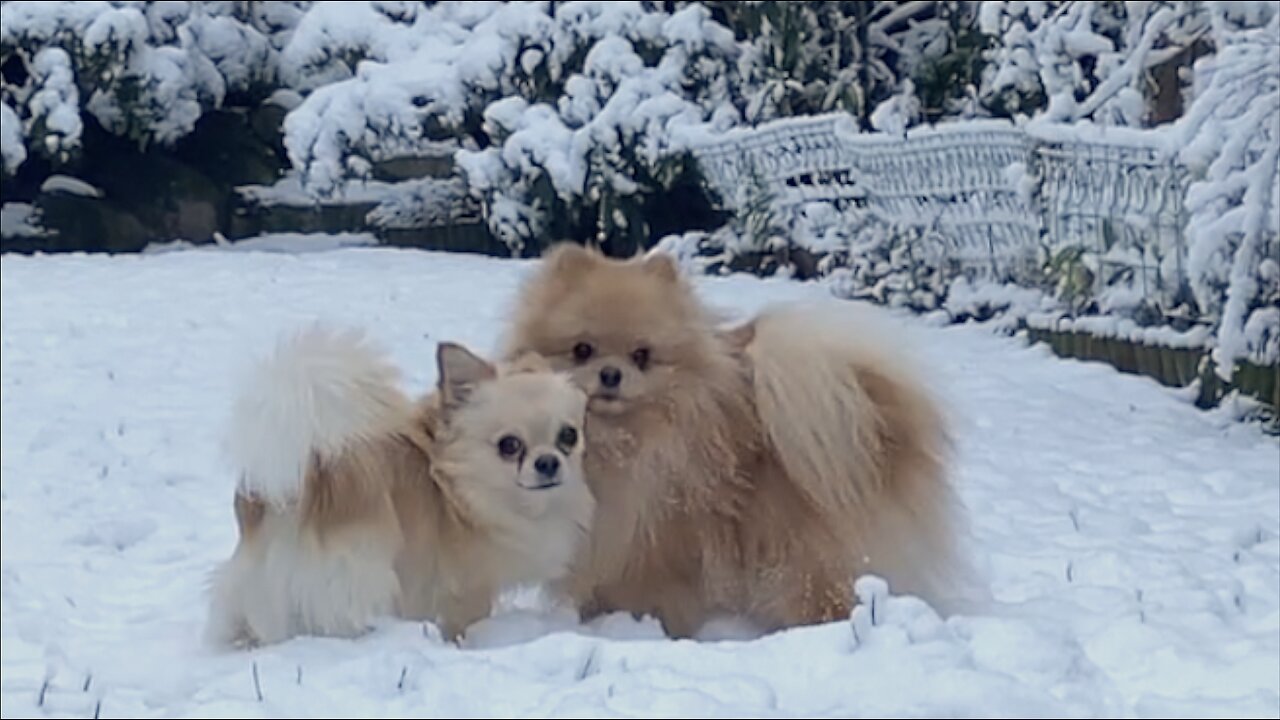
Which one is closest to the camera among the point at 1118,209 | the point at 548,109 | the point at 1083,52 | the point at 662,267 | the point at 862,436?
the point at 862,436

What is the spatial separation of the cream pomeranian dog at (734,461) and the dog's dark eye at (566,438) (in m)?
0.12

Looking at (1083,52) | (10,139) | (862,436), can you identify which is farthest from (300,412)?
(10,139)

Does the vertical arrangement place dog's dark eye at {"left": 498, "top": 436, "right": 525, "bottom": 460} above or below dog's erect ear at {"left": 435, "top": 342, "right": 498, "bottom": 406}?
below

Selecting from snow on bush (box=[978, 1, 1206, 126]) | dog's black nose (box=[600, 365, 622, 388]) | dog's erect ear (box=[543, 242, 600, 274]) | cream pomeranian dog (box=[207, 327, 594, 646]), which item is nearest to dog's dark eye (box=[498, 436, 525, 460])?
cream pomeranian dog (box=[207, 327, 594, 646])

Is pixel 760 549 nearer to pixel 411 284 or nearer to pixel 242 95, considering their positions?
pixel 411 284

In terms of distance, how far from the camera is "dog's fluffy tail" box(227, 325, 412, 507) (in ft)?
9.75

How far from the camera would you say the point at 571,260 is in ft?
11.0

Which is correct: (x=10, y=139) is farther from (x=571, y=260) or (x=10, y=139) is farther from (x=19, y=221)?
(x=571, y=260)

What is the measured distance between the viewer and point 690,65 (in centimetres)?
996

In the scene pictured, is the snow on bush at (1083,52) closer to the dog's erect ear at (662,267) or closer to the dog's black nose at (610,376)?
the dog's erect ear at (662,267)

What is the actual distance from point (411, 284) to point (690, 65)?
2.12 m

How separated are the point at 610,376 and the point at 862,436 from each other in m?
0.43

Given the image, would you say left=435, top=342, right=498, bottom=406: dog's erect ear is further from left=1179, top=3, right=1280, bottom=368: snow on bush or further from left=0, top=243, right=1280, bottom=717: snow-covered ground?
left=1179, top=3, right=1280, bottom=368: snow on bush

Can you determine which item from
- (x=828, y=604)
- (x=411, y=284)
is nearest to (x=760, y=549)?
(x=828, y=604)
